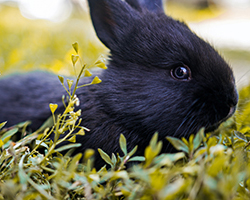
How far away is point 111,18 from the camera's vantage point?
3074mm

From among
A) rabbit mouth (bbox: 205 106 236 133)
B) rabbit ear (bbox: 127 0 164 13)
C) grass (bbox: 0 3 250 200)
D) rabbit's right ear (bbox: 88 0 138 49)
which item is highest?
rabbit ear (bbox: 127 0 164 13)

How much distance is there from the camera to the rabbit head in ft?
8.35

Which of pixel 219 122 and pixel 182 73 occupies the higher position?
pixel 182 73

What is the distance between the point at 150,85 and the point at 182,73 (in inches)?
13.3

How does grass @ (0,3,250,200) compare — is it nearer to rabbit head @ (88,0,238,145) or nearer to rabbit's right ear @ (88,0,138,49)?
rabbit head @ (88,0,238,145)

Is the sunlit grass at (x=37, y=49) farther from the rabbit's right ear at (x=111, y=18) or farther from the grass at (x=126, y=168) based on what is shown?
the rabbit's right ear at (x=111, y=18)

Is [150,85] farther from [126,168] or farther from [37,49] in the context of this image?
[37,49]

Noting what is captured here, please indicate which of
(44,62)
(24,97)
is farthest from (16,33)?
(24,97)

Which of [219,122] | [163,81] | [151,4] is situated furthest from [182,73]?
[151,4]

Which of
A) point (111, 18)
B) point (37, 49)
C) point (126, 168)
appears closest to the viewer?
point (126, 168)

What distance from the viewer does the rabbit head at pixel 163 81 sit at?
100 inches

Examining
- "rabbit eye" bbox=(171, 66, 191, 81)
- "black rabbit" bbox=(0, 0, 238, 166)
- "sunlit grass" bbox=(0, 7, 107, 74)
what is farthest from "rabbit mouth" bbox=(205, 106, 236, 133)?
"sunlit grass" bbox=(0, 7, 107, 74)

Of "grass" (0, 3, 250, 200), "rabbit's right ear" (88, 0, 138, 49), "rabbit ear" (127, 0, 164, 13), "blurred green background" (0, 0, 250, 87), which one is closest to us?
"grass" (0, 3, 250, 200)

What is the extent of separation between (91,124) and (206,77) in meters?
1.25
